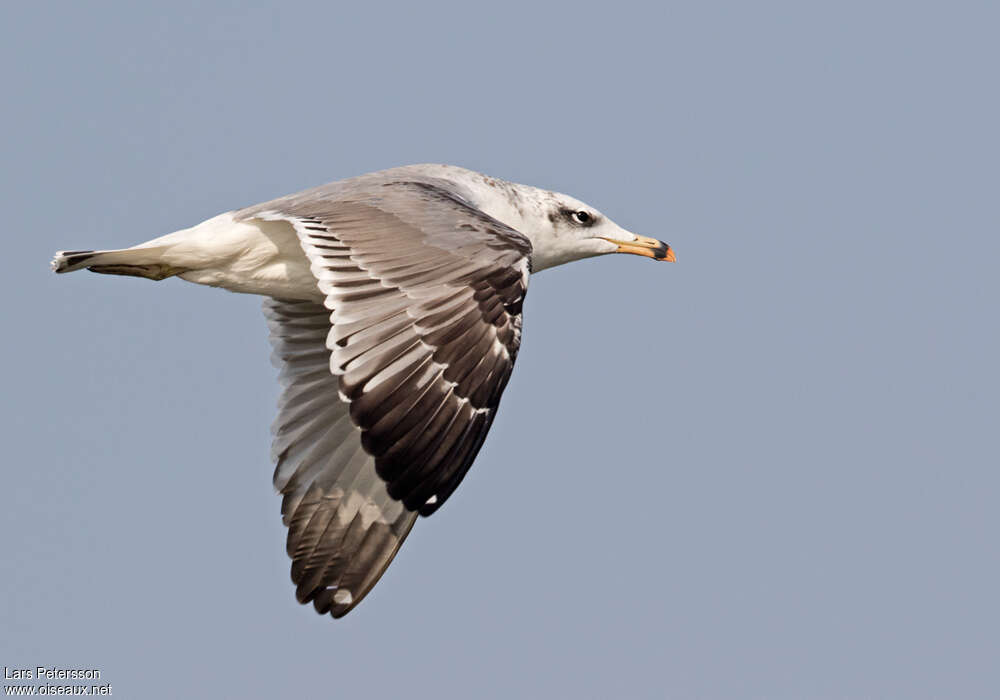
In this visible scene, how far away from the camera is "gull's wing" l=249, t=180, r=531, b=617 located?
7.33 metres

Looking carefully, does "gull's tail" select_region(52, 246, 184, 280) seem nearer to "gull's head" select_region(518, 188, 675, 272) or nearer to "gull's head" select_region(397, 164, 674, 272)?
"gull's head" select_region(397, 164, 674, 272)

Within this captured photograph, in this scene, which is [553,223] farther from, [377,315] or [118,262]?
[377,315]

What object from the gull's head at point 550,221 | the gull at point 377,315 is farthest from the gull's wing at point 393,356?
the gull's head at point 550,221

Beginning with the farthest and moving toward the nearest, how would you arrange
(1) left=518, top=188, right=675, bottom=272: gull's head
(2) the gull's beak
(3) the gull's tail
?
1. (2) the gull's beak
2. (1) left=518, top=188, right=675, bottom=272: gull's head
3. (3) the gull's tail

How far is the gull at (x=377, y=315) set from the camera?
7402 mm

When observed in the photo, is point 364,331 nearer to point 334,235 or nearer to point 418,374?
point 418,374

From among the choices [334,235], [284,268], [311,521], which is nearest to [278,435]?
[311,521]

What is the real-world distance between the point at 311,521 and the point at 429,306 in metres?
2.86

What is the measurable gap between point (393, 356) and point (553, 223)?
3917 mm

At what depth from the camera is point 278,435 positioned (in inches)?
421

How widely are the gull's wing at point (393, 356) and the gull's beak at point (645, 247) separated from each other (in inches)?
75.7

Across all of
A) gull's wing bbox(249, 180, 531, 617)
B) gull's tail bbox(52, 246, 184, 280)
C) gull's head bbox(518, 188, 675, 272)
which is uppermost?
gull's head bbox(518, 188, 675, 272)

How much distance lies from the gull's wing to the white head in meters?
0.71

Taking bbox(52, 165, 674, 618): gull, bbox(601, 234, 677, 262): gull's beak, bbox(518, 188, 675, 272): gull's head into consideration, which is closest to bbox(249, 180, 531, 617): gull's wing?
bbox(52, 165, 674, 618): gull
